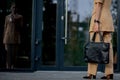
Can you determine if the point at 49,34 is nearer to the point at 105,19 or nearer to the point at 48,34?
the point at 48,34

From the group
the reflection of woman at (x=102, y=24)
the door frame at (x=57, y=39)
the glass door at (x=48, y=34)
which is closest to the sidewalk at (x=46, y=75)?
the door frame at (x=57, y=39)

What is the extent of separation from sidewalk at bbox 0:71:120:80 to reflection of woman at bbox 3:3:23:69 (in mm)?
504

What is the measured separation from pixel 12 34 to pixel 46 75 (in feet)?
4.95

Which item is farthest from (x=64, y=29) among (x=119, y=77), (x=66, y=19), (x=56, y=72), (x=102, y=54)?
(x=102, y=54)

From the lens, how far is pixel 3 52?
11.6 metres

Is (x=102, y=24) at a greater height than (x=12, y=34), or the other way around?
(x=102, y=24)

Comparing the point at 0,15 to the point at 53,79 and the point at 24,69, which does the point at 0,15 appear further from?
the point at 53,79

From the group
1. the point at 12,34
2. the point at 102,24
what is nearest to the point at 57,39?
the point at 12,34

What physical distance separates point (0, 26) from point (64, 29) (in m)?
1.57

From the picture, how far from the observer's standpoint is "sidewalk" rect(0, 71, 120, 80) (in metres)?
10.1

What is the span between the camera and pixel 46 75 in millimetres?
10719

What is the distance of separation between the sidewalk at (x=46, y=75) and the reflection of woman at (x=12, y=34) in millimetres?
504

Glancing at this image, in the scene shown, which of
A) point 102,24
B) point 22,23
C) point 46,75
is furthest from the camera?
point 22,23

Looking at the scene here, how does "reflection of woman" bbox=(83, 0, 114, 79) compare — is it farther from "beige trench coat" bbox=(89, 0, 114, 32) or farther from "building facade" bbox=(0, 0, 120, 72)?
"building facade" bbox=(0, 0, 120, 72)
